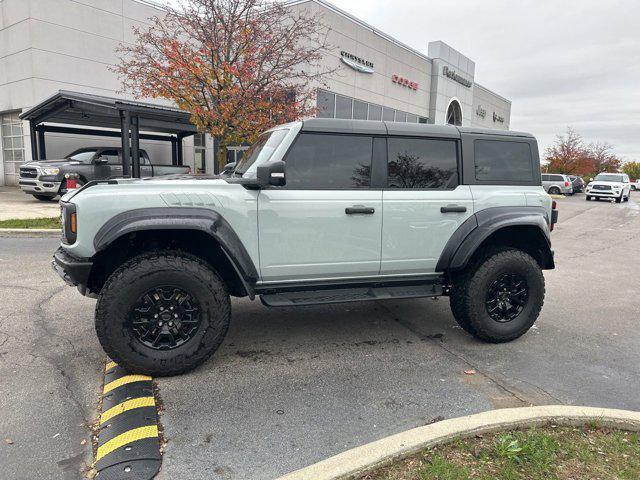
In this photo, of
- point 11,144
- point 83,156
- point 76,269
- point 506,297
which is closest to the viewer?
point 76,269

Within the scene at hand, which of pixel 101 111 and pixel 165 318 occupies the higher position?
pixel 101 111

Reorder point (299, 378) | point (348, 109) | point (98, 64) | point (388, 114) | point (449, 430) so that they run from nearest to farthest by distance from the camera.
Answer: point (449, 430), point (299, 378), point (98, 64), point (348, 109), point (388, 114)

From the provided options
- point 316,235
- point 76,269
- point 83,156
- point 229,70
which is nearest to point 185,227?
point 76,269

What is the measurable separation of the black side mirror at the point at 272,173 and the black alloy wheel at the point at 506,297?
88.9 inches

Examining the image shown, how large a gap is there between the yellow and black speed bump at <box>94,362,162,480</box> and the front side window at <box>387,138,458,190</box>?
8.50ft

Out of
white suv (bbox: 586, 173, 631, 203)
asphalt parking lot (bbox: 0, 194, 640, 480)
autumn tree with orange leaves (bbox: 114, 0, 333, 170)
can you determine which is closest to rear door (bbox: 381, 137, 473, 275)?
asphalt parking lot (bbox: 0, 194, 640, 480)

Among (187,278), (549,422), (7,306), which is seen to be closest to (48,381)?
(187,278)

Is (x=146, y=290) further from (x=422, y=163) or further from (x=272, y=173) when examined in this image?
(x=422, y=163)

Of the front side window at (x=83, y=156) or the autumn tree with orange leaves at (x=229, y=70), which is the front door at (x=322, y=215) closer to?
the autumn tree with orange leaves at (x=229, y=70)

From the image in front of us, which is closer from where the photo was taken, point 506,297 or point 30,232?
point 506,297

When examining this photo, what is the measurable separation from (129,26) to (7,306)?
68.9 ft

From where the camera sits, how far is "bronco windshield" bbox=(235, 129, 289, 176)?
404cm

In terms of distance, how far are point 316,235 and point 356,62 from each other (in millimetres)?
25066

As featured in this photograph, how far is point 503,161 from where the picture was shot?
14.6 ft
